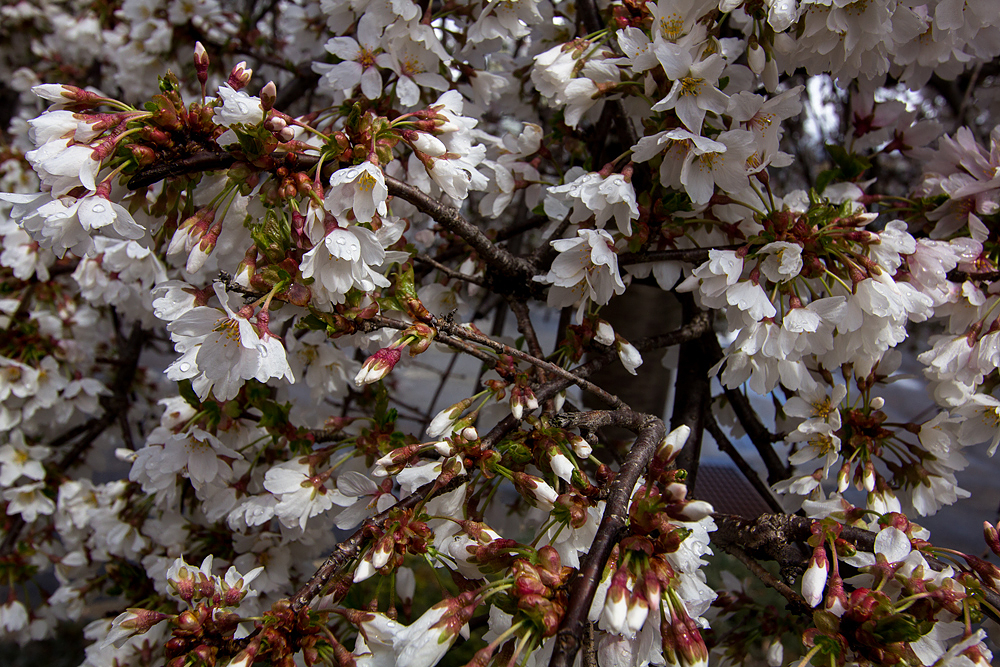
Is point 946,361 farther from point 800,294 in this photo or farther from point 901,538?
point 901,538

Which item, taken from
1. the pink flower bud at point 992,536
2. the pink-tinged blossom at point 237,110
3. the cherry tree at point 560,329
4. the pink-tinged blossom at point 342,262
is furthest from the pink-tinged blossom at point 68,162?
the pink flower bud at point 992,536

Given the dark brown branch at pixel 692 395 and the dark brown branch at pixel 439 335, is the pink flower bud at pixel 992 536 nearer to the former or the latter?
the dark brown branch at pixel 692 395

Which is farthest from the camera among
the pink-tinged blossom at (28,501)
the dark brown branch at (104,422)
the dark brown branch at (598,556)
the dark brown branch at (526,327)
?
the dark brown branch at (104,422)

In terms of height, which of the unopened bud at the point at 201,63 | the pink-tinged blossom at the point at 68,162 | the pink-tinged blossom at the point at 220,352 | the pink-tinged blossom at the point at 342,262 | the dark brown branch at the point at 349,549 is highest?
the unopened bud at the point at 201,63

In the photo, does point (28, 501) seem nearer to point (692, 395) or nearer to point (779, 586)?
point (692, 395)

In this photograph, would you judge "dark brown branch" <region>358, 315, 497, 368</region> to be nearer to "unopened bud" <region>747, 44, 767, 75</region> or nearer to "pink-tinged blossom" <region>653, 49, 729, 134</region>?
"pink-tinged blossom" <region>653, 49, 729, 134</region>

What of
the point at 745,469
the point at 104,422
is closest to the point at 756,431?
the point at 745,469

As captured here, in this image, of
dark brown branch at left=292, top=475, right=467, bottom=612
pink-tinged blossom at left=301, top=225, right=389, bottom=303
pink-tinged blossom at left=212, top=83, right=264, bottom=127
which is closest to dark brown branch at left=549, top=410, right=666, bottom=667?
dark brown branch at left=292, top=475, right=467, bottom=612
